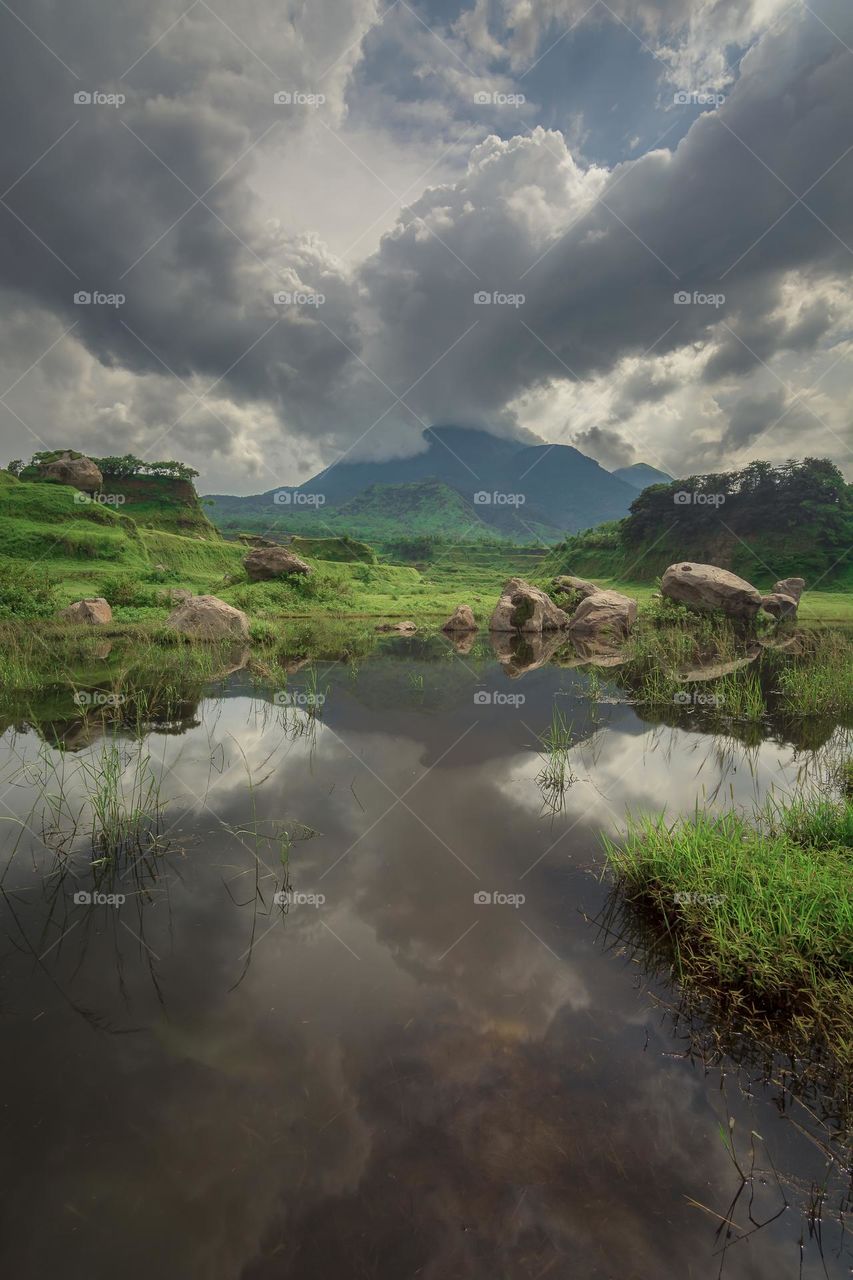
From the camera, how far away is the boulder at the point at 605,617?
27.5 metres

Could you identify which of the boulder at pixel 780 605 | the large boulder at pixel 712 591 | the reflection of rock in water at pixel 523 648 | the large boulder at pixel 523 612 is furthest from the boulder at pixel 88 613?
the boulder at pixel 780 605

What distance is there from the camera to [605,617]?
91.4 feet

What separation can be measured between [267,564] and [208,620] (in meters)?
13.0

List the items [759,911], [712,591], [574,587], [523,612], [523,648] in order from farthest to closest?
1. [574,587]
2. [523,612]
3. [712,591]
4. [523,648]
5. [759,911]

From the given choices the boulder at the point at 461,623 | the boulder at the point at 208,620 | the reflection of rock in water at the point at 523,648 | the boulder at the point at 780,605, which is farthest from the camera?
the boulder at the point at 780,605

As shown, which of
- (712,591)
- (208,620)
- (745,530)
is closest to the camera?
(208,620)

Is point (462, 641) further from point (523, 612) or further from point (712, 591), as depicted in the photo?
point (712, 591)

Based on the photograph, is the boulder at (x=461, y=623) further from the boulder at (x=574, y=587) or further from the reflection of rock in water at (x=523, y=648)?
the boulder at (x=574, y=587)

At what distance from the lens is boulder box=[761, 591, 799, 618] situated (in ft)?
106

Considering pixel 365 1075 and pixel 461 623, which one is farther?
pixel 461 623

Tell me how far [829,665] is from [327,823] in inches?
551

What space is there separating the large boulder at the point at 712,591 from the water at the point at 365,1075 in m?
24.5

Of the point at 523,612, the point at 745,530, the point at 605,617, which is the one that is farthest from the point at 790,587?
the point at 745,530

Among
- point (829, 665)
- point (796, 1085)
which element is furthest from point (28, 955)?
point (829, 665)
